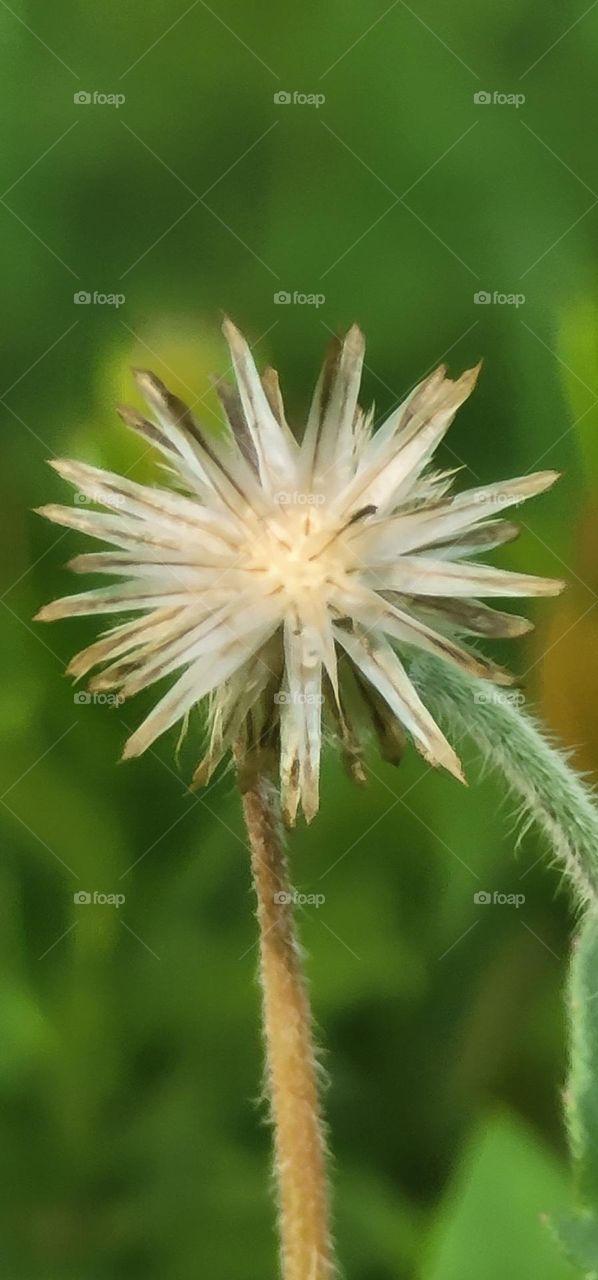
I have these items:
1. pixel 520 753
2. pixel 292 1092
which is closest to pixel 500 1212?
pixel 292 1092

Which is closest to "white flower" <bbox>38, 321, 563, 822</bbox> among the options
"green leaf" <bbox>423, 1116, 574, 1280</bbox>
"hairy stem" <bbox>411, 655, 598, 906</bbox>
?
"hairy stem" <bbox>411, 655, 598, 906</bbox>

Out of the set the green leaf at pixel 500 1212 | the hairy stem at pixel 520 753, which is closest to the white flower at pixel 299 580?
the hairy stem at pixel 520 753

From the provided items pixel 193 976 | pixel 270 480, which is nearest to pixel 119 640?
pixel 270 480

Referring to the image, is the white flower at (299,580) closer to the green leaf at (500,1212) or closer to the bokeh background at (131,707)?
A: the bokeh background at (131,707)

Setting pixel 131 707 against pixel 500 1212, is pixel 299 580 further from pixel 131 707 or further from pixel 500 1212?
pixel 500 1212

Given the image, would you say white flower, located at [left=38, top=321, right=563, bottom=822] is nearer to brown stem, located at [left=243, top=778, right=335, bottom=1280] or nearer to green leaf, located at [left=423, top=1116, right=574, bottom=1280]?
brown stem, located at [left=243, top=778, right=335, bottom=1280]
